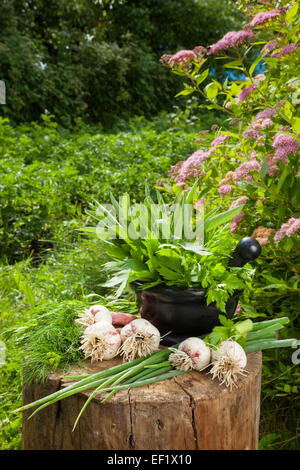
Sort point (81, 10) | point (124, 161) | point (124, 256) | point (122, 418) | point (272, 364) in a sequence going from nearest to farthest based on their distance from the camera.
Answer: point (122, 418) < point (124, 256) < point (272, 364) < point (124, 161) < point (81, 10)

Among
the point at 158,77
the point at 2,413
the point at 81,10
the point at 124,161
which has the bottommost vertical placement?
the point at 2,413

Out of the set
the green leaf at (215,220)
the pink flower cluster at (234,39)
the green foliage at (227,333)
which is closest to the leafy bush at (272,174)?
the pink flower cluster at (234,39)

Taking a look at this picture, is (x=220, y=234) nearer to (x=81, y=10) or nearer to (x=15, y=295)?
(x=15, y=295)

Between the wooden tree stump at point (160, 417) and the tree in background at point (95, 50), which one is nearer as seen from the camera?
the wooden tree stump at point (160, 417)

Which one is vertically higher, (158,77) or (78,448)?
(158,77)

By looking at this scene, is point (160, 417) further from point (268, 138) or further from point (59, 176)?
point (59, 176)

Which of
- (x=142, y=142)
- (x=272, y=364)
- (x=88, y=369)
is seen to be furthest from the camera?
(x=142, y=142)

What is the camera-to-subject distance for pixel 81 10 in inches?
349

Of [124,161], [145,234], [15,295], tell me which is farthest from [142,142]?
[145,234]

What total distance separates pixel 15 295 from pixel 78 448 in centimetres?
220

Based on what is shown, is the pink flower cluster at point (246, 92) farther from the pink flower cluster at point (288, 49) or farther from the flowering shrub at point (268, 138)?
the pink flower cluster at point (288, 49)

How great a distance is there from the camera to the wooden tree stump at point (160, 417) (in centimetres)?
122

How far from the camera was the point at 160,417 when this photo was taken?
1.22 metres

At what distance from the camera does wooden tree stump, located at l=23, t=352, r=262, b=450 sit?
1.22 meters
